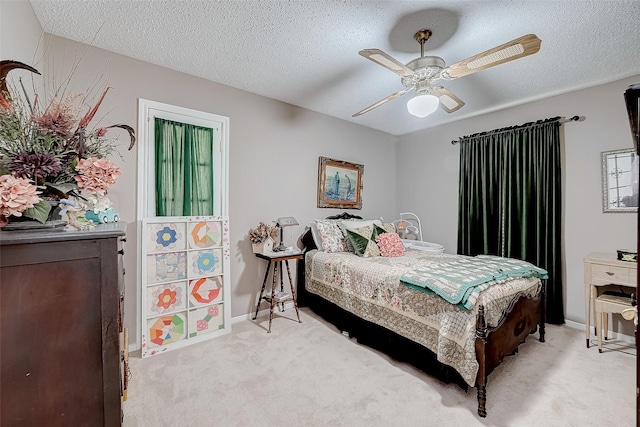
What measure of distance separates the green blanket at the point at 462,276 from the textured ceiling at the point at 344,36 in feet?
6.19

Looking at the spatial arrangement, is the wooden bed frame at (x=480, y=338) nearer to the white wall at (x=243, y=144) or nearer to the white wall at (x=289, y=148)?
the white wall at (x=289, y=148)

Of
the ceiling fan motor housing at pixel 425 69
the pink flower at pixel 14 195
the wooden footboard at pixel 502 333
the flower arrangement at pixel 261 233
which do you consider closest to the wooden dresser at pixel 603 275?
the wooden footboard at pixel 502 333

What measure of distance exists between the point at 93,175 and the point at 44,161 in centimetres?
15

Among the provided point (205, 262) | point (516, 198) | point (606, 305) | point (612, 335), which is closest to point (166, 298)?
point (205, 262)

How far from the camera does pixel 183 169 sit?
2801 mm

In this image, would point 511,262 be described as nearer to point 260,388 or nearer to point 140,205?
point 260,388

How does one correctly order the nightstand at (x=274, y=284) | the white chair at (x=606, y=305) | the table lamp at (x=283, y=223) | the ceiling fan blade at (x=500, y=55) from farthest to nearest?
the table lamp at (x=283, y=223), the nightstand at (x=274, y=284), the white chair at (x=606, y=305), the ceiling fan blade at (x=500, y=55)

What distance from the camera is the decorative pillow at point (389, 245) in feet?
10.4

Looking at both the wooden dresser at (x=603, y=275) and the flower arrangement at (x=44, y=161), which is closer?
the flower arrangement at (x=44, y=161)

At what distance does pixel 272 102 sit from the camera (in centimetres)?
342

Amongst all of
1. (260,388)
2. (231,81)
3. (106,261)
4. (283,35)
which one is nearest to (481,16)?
(283,35)

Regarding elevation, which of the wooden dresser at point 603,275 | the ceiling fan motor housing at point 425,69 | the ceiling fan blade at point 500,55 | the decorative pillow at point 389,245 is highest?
the ceiling fan motor housing at point 425,69

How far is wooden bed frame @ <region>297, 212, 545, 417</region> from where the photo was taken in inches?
69.6

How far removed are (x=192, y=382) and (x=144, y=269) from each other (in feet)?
3.64
